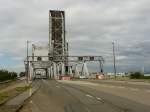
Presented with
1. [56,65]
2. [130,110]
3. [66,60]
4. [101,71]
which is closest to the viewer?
[130,110]

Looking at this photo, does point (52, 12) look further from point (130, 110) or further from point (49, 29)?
point (130, 110)

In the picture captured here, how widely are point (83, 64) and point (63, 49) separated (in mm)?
14344

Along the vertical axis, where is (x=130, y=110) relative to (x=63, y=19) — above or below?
below

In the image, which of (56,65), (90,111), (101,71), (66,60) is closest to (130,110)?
(90,111)

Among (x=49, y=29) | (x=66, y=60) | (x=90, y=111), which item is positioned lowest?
(x=90, y=111)

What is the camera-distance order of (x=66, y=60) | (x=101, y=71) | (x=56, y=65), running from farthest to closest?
(x=56, y=65)
(x=66, y=60)
(x=101, y=71)

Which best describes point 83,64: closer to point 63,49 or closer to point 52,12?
point 63,49

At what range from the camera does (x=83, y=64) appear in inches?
5566

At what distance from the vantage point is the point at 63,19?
126m

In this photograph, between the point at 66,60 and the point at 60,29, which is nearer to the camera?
the point at 60,29

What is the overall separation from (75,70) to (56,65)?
11.1 m

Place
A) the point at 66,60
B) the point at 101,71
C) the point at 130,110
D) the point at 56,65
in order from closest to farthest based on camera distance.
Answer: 1. the point at 130,110
2. the point at 101,71
3. the point at 66,60
4. the point at 56,65

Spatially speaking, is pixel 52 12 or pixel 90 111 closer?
pixel 90 111

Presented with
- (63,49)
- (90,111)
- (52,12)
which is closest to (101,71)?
(63,49)
